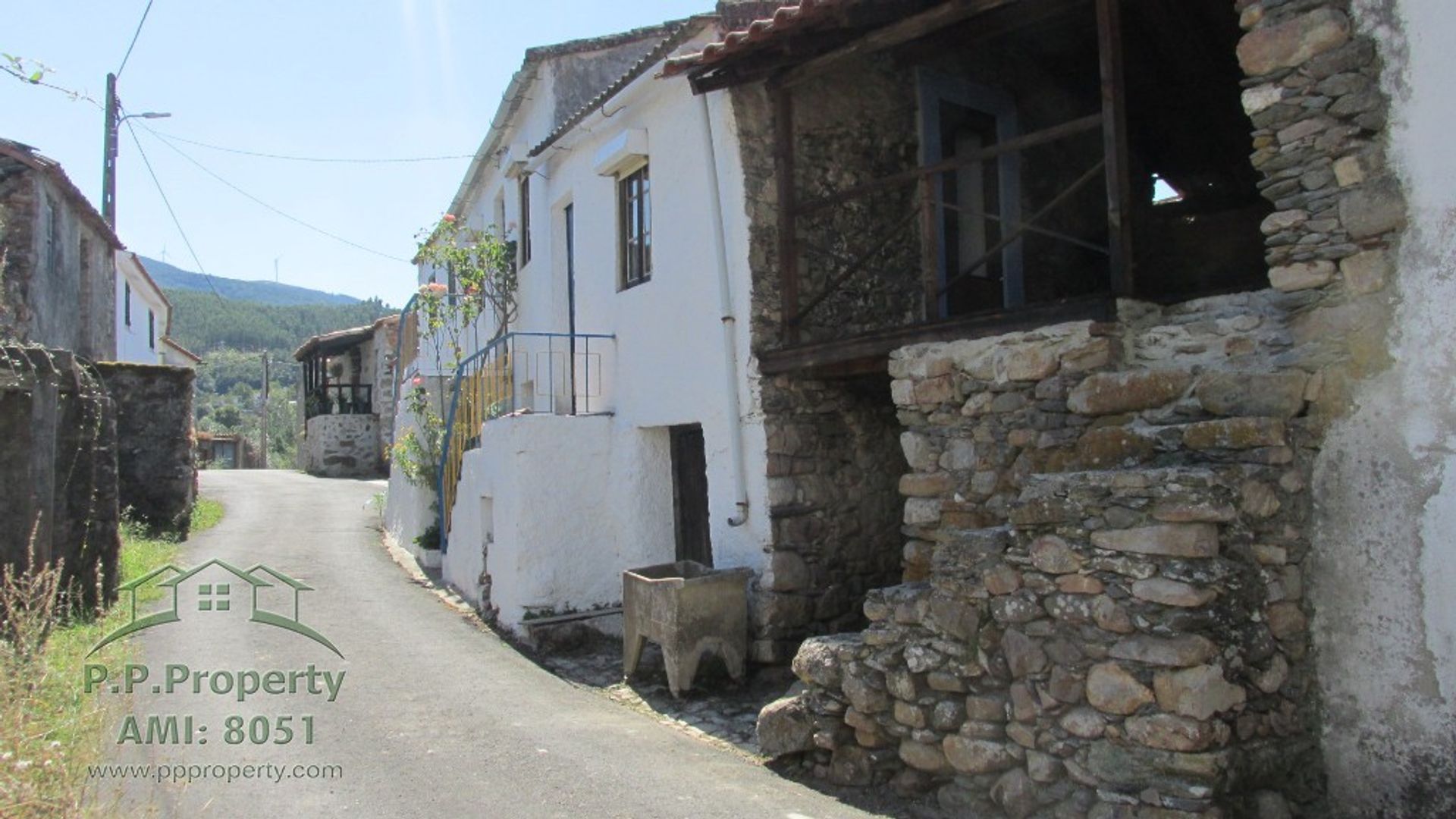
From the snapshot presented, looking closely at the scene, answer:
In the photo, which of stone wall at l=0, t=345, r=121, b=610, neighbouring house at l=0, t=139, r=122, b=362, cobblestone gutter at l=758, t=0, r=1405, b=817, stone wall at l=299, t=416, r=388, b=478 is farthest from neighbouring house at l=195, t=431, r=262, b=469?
cobblestone gutter at l=758, t=0, r=1405, b=817

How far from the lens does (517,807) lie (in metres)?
5.06

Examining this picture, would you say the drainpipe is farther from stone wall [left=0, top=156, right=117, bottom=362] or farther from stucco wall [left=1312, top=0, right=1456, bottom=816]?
stone wall [left=0, top=156, right=117, bottom=362]

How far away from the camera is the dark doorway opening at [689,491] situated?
9375 mm

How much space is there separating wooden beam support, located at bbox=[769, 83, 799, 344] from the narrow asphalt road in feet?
10.3

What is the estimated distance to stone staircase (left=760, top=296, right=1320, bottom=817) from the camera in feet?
14.0

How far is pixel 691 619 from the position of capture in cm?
737

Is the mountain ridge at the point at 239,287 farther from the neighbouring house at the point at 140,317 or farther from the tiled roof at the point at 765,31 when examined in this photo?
the tiled roof at the point at 765,31

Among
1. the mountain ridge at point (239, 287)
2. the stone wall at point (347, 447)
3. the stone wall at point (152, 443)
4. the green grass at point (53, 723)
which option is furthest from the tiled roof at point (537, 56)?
the mountain ridge at point (239, 287)

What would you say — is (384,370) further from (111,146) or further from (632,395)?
(632,395)

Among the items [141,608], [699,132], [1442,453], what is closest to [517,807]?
[1442,453]

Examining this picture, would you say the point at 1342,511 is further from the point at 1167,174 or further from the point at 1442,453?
the point at 1167,174

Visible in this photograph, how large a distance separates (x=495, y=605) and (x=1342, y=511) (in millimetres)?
7476

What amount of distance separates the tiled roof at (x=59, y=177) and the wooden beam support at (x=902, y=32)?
11.7 m

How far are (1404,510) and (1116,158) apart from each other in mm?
2300
